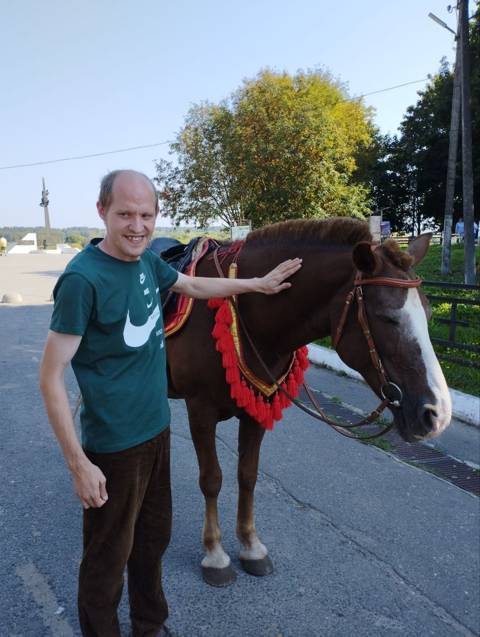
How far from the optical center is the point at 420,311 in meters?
1.93

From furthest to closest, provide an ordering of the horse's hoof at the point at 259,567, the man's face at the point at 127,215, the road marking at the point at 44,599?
the horse's hoof at the point at 259,567
the road marking at the point at 44,599
the man's face at the point at 127,215

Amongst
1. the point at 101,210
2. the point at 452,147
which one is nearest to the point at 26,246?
the point at 452,147

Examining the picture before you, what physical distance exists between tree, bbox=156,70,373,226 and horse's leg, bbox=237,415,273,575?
12.4 m

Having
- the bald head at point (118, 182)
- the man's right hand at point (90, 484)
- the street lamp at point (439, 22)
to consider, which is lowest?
the man's right hand at point (90, 484)

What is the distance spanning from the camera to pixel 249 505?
2869 millimetres

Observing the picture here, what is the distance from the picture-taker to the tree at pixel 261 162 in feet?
46.7

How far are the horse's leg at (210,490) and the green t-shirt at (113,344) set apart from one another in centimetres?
70

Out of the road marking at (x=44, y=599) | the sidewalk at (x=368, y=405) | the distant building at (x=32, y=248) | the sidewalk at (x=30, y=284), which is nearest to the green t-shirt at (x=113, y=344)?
the road marking at (x=44, y=599)

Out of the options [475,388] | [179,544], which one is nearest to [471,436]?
[475,388]

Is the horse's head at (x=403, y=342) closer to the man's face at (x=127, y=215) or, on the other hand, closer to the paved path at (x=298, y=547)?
the man's face at (x=127, y=215)

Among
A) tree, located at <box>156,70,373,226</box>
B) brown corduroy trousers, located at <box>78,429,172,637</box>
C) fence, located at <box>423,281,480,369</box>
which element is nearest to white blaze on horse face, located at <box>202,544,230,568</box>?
brown corduroy trousers, located at <box>78,429,172,637</box>

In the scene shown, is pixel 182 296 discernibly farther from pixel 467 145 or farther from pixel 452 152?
pixel 452 152

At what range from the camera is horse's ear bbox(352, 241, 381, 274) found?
191 cm

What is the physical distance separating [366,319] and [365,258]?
0.26m
